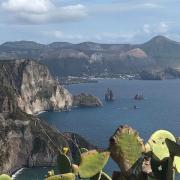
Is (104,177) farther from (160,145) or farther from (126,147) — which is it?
(160,145)

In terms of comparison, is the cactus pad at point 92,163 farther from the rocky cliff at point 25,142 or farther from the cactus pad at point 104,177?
the rocky cliff at point 25,142

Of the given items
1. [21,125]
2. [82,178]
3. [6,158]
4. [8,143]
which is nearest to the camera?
[82,178]

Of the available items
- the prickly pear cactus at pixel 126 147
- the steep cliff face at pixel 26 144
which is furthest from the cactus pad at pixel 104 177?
the steep cliff face at pixel 26 144

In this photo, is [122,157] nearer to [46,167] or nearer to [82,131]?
[46,167]

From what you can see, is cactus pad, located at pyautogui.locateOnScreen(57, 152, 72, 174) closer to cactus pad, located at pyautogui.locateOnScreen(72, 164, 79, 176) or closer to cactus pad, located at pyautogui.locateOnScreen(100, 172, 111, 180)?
cactus pad, located at pyautogui.locateOnScreen(72, 164, 79, 176)

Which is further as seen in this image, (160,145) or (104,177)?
(104,177)

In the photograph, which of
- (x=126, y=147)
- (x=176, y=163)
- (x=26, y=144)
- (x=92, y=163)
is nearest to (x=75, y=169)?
(x=92, y=163)

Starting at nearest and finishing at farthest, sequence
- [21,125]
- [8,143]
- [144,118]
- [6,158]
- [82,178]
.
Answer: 1. [82,178]
2. [6,158]
3. [8,143]
4. [21,125]
5. [144,118]

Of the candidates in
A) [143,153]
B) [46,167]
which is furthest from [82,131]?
[143,153]
